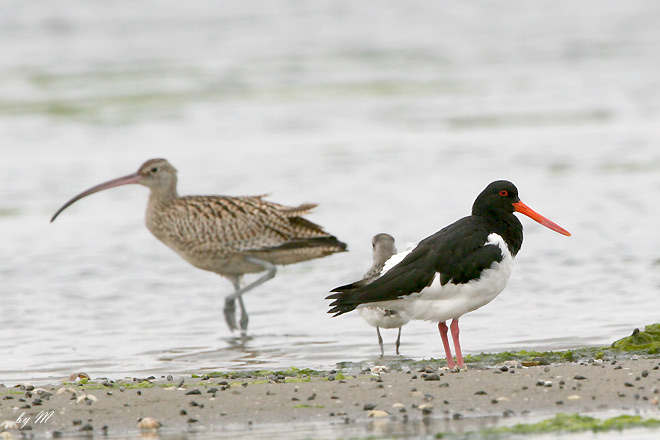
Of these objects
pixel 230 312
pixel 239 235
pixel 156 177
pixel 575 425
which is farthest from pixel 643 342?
pixel 156 177

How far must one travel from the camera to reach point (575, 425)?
6172 millimetres

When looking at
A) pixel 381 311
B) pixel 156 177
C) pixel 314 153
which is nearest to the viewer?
pixel 381 311

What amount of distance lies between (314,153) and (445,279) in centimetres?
1197

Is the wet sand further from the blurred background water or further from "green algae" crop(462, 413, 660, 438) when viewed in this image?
the blurred background water

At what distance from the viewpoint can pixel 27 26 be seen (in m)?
34.9

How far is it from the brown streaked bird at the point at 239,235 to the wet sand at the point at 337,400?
3829mm

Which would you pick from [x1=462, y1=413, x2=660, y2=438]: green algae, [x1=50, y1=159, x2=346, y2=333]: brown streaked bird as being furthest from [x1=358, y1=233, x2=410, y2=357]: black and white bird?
[x1=462, y1=413, x2=660, y2=438]: green algae

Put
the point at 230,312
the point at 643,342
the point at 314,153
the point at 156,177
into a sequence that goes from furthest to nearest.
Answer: the point at 314,153, the point at 156,177, the point at 230,312, the point at 643,342

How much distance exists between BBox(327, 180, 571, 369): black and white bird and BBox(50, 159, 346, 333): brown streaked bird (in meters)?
3.38

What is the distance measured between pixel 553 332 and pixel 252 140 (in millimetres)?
12168

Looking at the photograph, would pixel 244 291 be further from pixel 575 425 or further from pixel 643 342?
pixel 575 425

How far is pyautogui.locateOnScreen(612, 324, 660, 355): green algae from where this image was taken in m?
8.40

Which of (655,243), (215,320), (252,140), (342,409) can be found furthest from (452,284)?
(252,140)

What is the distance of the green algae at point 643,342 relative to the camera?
331 inches
